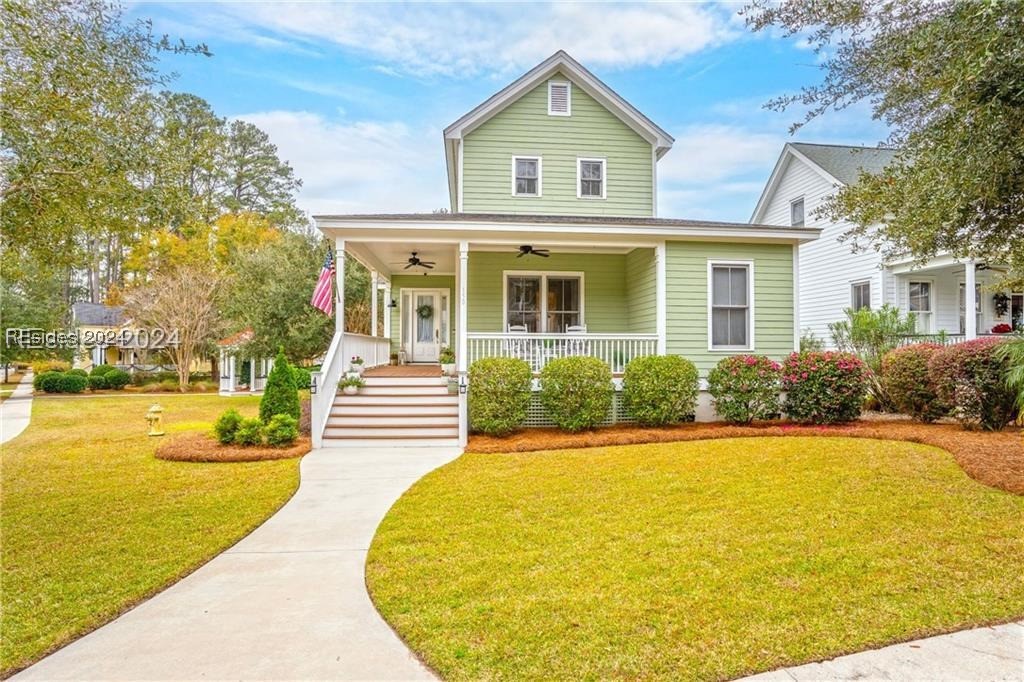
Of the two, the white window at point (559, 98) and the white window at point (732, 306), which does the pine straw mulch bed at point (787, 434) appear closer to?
the white window at point (732, 306)

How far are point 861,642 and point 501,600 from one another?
6.55 feet

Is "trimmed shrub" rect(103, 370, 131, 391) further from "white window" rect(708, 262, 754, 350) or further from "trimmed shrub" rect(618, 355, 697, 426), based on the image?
"white window" rect(708, 262, 754, 350)

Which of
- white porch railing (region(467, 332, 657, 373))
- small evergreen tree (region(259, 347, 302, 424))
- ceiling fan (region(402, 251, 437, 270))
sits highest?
ceiling fan (region(402, 251, 437, 270))

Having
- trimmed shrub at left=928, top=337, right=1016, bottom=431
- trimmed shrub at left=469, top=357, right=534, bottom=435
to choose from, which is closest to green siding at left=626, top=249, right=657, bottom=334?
trimmed shrub at left=469, top=357, right=534, bottom=435

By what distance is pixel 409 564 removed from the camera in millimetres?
3936

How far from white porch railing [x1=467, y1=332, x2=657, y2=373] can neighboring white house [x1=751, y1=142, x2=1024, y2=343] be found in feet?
22.2

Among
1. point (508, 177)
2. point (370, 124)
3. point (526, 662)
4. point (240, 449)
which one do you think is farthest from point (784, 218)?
point (526, 662)

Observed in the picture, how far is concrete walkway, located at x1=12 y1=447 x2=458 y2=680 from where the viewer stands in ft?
8.68

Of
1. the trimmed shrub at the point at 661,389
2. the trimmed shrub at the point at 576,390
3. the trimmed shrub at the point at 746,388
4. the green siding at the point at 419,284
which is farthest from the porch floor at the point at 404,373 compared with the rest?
the trimmed shrub at the point at 746,388

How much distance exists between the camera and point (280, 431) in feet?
28.6

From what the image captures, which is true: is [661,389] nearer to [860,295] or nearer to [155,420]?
[155,420]

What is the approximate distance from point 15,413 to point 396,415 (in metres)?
12.9

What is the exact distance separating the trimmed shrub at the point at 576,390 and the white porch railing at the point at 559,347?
0.77 meters

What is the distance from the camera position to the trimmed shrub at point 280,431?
870 centimetres
